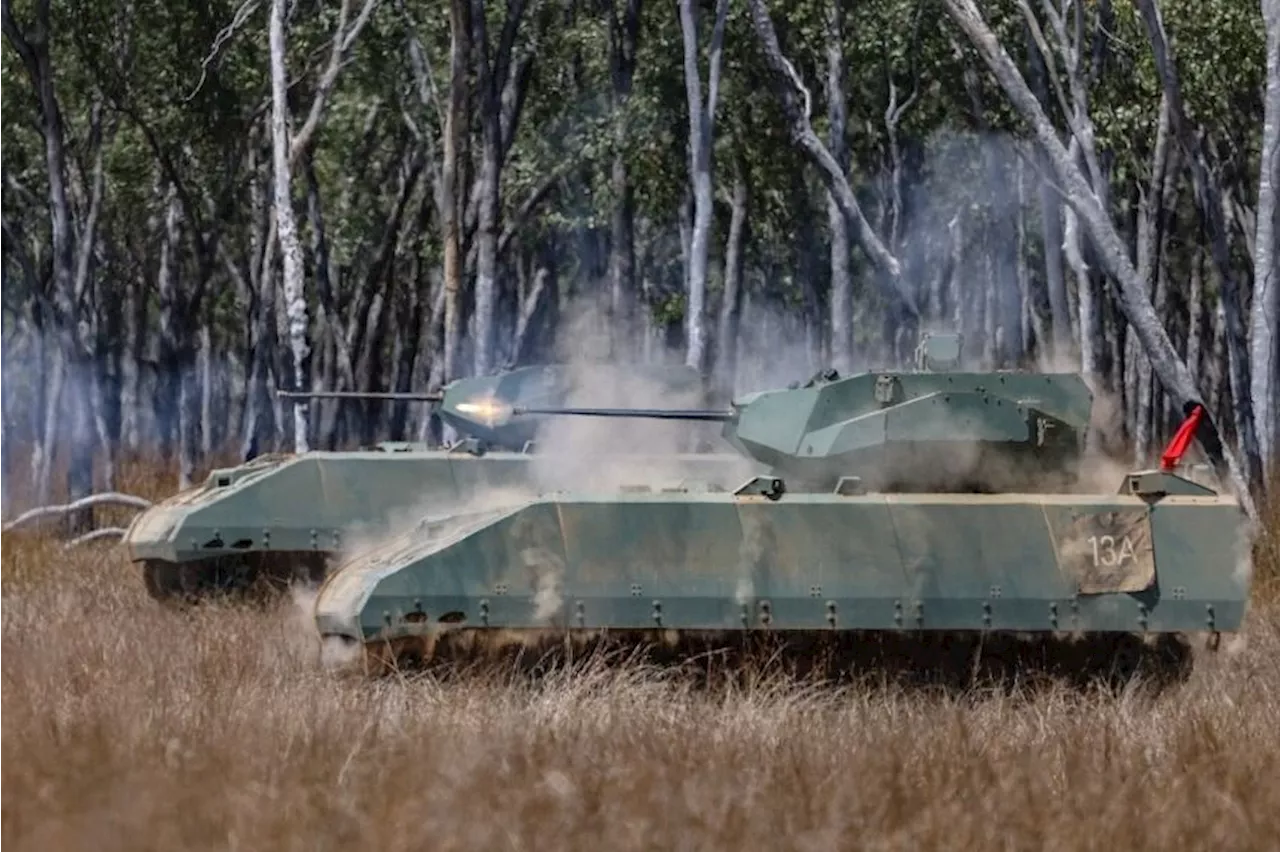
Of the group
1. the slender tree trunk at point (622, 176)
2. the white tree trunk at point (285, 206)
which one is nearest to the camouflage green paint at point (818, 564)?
the white tree trunk at point (285, 206)

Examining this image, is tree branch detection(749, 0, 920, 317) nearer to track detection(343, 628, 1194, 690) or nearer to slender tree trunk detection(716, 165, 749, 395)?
track detection(343, 628, 1194, 690)

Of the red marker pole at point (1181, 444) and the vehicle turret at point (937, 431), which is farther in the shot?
the vehicle turret at point (937, 431)

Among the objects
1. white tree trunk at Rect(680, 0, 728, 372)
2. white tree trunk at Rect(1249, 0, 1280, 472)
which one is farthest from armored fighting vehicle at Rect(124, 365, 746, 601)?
white tree trunk at Rect(680, 0, 728, 372)

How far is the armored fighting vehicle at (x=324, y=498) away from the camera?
1418 centimetres

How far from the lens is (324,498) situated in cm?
1431

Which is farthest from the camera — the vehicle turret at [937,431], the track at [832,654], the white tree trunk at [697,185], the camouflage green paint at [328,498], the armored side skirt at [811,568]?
the white tree trunk at [697,185]

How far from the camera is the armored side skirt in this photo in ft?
35.5

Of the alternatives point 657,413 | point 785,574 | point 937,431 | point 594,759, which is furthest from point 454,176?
point 594,759

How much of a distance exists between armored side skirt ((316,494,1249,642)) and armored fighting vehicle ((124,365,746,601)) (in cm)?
274

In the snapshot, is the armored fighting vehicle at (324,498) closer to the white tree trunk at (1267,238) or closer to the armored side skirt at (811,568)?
the armored side skirt at (811,568)

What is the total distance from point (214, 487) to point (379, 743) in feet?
21.6

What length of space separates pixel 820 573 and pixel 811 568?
0.05 m

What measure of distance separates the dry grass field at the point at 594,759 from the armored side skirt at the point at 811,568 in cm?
35

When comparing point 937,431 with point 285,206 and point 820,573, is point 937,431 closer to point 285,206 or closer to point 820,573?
point 820,573
